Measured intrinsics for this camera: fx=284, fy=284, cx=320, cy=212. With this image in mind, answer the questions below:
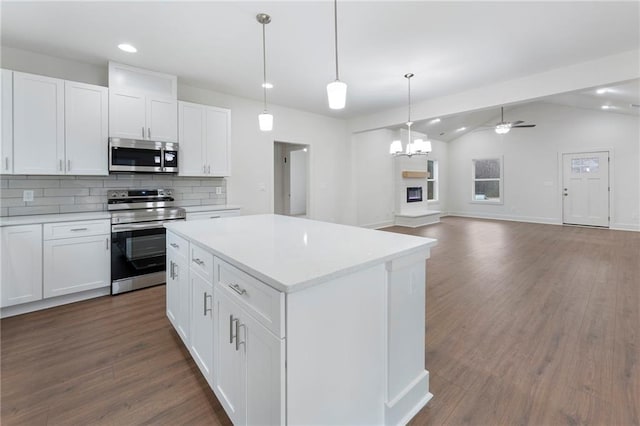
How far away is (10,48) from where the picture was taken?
3002 millimetres

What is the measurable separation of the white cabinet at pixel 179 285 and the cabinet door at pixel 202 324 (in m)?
0.12

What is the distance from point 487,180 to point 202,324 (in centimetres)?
1027

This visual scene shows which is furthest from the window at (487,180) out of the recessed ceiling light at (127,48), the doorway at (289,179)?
the recessed ceiling light at (127,48)

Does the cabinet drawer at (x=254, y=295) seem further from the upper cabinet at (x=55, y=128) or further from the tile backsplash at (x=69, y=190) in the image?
the tile backsplash at (x=69, y=190)

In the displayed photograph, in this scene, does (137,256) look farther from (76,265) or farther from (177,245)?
(177,245)

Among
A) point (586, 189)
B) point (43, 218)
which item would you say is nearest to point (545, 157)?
point (586, 189)

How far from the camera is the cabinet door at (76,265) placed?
2.77m

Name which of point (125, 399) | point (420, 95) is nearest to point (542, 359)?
point (125, 399)

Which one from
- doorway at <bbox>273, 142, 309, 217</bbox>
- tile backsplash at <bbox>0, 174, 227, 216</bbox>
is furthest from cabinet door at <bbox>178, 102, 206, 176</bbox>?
doorway at <bbox>273, 142, 309, 217</bbox>

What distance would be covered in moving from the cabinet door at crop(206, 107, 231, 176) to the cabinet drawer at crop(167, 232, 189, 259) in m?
1.98

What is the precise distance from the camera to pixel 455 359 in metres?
1.98

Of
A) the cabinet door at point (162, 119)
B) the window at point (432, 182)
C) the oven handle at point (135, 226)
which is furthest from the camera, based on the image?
the window at point (432, 182)

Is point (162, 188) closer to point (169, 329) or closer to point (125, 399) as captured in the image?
point (169, 329)

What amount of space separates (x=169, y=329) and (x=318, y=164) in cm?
440
